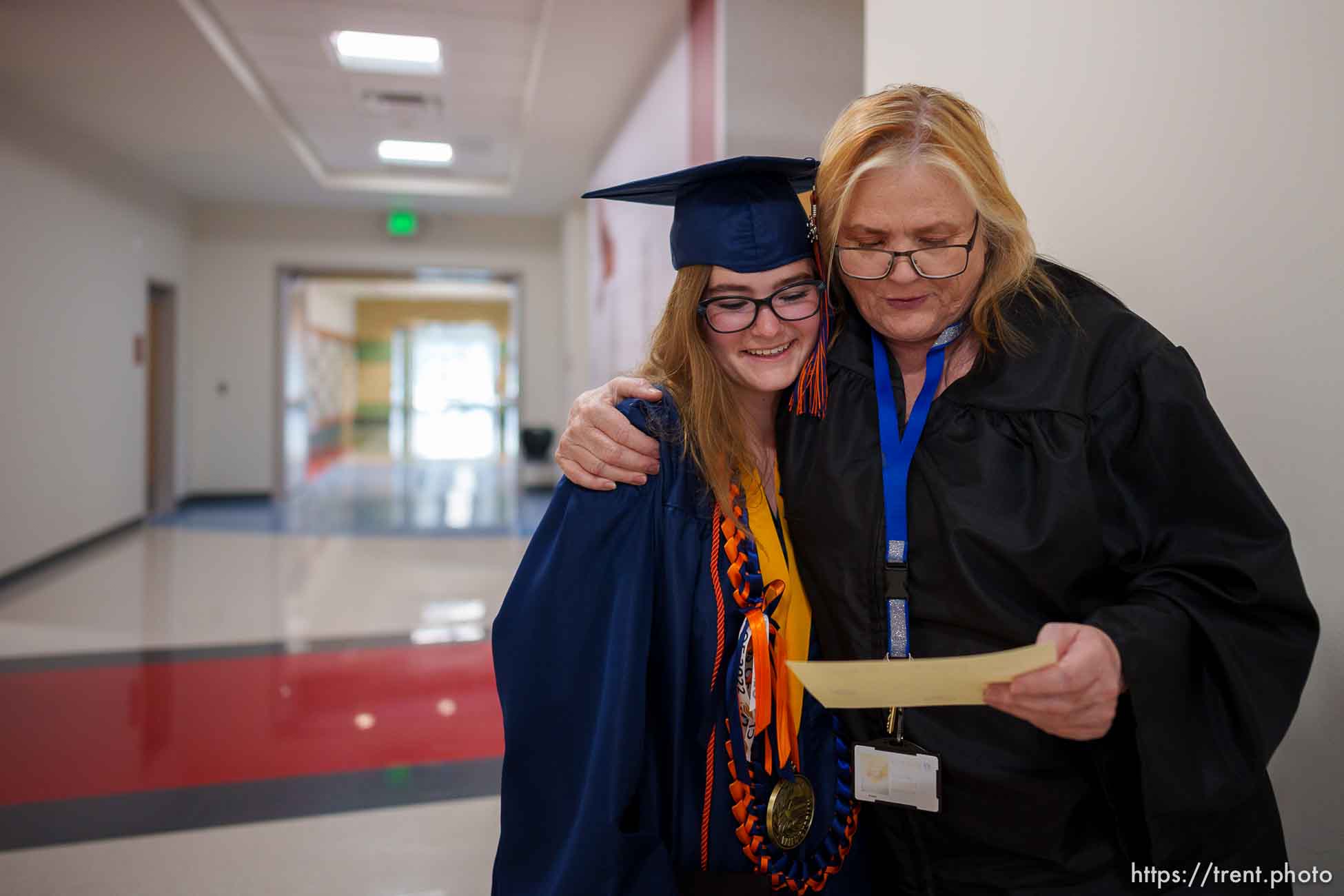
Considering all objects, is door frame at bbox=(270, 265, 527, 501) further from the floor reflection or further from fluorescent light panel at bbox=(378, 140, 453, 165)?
fluorescent light panel at bbox=(378, 140, 453, 165)

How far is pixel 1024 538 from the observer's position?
46.3 inches

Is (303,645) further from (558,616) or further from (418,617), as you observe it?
(558,616)

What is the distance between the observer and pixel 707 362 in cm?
144

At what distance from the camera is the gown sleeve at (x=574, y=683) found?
1.30 meters

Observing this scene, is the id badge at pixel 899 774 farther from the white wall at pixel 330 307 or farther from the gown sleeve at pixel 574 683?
the white wall at pixel 330 307

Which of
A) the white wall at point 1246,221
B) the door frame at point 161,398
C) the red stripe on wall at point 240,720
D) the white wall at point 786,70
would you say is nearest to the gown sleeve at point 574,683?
the white wall at point 1246,221

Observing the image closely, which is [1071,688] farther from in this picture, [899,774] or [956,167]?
[956,167]

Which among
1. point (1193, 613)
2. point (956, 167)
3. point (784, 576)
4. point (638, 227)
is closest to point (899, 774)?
point (784, 576)

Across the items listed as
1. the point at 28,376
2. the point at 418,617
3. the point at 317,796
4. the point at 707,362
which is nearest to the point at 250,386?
the point at 28,376

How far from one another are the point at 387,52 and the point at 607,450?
5042mm

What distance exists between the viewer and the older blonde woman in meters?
1.11

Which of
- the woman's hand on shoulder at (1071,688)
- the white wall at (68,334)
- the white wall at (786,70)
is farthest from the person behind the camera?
the white wall at (68,334)

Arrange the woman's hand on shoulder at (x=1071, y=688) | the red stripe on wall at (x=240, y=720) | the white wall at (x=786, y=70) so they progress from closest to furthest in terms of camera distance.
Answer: the woman's hand on shoulder at (x=1071, y=688)
the red stripe on wall at (x=240, y=720)
the white wall at (x=786, y=70)

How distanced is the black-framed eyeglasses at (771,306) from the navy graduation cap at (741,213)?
Result: 0.15ft
